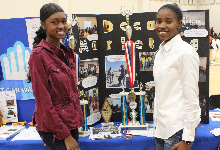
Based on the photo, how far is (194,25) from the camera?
2.30 metres

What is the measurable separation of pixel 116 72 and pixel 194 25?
0.95m

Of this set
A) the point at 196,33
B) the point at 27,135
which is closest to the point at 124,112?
the point at 27,135

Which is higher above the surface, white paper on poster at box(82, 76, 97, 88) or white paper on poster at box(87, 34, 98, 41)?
white paper on poster at box(87, 34, 98, 41)

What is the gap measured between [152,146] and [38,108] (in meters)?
1.21

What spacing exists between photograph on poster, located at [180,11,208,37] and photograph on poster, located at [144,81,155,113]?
2.11ft

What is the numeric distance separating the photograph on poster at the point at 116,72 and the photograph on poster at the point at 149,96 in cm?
13

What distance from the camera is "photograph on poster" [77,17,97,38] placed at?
7.62ft

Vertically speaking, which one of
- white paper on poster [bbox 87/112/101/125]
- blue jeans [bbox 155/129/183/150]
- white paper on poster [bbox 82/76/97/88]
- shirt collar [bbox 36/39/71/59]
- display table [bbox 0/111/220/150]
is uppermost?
shirt collar [bbox 36/39/71/59]

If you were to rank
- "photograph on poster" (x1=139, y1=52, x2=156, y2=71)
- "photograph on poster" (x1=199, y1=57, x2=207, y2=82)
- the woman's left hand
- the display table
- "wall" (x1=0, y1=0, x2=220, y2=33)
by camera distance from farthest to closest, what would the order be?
"wall" (x1=0, y1=0, x2=220, y2=33), "photograph on poster" (x1=139, y1=52, x2=156, y2=71), "photograph on poster" (x1=199, y1=57, x2=207, y2=82), the display table, the woman's left hand

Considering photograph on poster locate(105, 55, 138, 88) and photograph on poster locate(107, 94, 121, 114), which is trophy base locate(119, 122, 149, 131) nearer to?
photograph on poster locate(107, 94, 121, 114)

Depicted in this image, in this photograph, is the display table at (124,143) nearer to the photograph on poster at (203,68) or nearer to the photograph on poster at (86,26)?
the photograph on poster at (203,68)

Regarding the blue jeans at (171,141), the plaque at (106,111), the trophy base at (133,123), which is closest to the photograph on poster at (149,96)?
the trophy base at (133,123)

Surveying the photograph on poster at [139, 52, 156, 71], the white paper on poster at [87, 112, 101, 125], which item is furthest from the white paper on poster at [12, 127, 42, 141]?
the photograph on poster at [139, 52, 156, 71]

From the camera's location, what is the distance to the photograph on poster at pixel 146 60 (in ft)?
7.94
